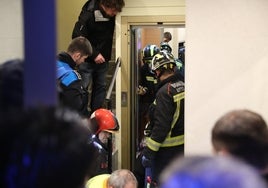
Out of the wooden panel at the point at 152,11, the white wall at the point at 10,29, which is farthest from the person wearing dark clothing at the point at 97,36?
the white wall at the point at 10,29

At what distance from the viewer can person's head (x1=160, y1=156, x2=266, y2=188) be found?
31.4 inches

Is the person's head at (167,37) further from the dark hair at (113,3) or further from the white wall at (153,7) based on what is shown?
the dark hair at (113,3)

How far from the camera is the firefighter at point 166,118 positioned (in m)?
3.92

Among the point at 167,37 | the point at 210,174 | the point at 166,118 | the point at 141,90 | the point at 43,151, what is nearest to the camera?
the point at 210,174

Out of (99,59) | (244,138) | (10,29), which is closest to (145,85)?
(99,59)

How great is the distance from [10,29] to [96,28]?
1.50m

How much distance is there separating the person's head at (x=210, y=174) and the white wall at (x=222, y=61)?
8.28ft

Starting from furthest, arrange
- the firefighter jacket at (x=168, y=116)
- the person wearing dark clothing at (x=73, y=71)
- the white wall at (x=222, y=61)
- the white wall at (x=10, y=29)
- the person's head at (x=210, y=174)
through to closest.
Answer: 1. the firefighter jacket at (x=168, y=116)
2. the white wall at (x=10, y=29)
3. the person wearing dark clothing at (x=73, y=71)
4. the white wall at (x=222, y=61)
5. the person's head at (x=210, y=174)

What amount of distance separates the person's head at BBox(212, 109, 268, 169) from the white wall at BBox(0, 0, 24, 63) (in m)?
2.52

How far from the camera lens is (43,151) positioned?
913 mm

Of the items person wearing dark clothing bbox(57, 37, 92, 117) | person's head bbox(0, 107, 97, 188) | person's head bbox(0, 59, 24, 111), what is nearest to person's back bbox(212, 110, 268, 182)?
person's head bbox(0, 107, 97, 188)

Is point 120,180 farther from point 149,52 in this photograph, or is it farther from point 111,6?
point 149,52

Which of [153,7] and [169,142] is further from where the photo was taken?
[153,7]

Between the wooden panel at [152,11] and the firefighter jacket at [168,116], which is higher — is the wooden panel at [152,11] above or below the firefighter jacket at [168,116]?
above
